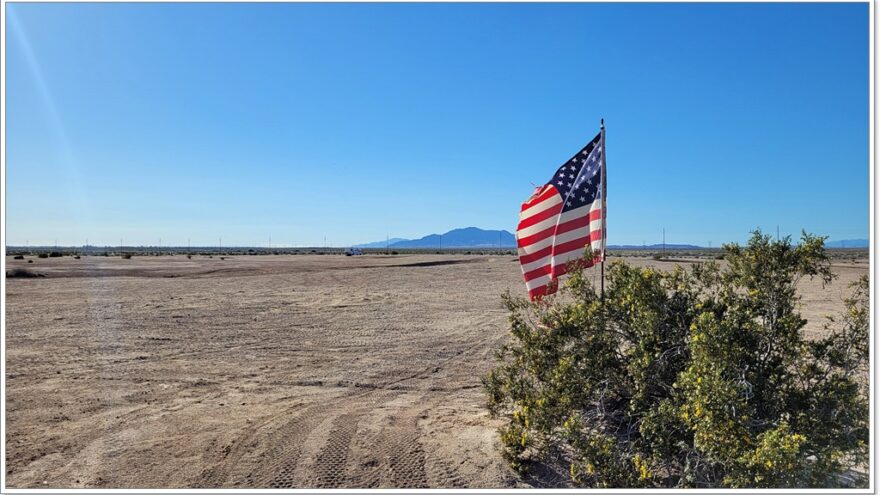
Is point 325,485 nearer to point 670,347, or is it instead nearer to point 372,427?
point 372,427

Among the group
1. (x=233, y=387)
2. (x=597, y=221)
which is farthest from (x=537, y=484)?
(x=233, y=387)

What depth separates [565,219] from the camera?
24.0ft

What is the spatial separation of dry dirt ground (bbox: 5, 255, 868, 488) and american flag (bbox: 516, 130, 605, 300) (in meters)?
2.04

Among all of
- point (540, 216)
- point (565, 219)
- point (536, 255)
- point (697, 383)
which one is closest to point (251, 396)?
point (536, 255)

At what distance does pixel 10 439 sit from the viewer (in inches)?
261

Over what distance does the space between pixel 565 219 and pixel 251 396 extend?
519cm

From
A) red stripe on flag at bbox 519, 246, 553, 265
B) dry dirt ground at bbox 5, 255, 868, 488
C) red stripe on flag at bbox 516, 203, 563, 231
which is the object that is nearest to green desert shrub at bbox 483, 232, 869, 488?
dry dirt ground at bbox 5, 255, 868, 488

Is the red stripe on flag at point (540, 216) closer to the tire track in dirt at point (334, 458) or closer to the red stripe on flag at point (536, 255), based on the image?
the red stripe on flag at point (536, 255)

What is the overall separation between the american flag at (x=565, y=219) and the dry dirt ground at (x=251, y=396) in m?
2.04

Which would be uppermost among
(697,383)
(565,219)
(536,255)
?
(565,219)

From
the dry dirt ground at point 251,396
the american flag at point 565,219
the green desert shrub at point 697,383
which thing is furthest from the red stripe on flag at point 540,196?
the dry dirt ground at point 251,396

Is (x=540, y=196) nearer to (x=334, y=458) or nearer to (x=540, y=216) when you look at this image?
(x=540, y=216)

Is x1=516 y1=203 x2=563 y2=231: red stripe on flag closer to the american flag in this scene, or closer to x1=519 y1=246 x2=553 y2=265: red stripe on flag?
the american flag

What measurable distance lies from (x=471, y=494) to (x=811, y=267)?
12.3 ft
